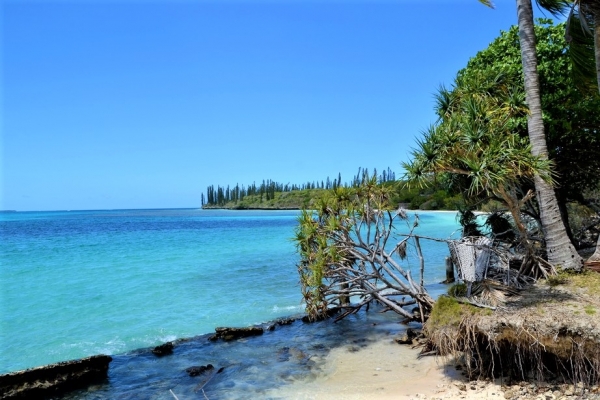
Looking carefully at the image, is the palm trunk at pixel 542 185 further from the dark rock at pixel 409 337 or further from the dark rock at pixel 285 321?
the dark rock at pixel 285 321

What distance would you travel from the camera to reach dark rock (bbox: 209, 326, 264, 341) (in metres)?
11.2

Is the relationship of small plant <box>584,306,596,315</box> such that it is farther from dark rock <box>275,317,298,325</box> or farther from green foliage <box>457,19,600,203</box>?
dark rock <box>275,317,298,325</box>

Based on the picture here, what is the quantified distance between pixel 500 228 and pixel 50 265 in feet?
85.3

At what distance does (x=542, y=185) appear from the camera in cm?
842

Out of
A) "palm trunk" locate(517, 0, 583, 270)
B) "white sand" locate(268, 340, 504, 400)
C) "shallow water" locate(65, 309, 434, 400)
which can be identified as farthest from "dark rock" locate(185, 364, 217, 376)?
"palm trunk" locate(517, 0, 583, 270)

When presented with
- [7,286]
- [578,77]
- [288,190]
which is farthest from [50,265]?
[288,190]

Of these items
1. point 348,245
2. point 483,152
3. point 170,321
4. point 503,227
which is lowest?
point 170,321

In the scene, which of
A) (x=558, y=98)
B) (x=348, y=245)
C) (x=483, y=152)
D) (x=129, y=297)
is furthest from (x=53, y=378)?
(x=558, y=98)

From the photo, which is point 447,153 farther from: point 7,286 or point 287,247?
point 287,247

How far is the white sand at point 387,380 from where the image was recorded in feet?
21.3

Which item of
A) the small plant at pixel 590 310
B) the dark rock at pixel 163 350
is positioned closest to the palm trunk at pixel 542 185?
the small plant at pixel 590 310

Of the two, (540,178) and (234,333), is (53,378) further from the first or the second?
(540,178)

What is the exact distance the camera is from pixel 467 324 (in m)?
6.50

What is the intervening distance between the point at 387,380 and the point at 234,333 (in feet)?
16.5
